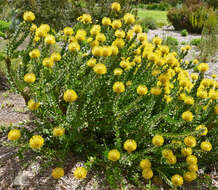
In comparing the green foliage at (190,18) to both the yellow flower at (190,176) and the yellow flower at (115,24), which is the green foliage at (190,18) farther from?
the yellow flower at (190,176)

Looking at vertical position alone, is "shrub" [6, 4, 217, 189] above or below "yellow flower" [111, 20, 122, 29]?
below

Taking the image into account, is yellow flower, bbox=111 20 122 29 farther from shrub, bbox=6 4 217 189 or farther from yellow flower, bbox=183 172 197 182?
yellow flower, bbox=183 172 197 182

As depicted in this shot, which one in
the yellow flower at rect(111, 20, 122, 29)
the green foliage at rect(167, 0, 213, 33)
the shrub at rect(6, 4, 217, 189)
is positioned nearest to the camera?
the shrub at rect(6, 4, 217, 189)

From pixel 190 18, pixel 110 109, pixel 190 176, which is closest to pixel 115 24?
pixel 110 109

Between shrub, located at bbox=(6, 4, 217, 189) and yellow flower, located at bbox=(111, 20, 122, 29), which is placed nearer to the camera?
shrub, located at bbox=(6, 4, 217, 189)

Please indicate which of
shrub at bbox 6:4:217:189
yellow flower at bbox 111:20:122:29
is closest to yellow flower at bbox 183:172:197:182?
shrub at bbox 6:4:217:189

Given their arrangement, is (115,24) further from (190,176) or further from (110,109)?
(190,176)

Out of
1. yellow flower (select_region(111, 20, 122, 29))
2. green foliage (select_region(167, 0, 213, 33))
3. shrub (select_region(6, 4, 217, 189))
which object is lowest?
green foliage (select_region(167, 0, 213, 33))

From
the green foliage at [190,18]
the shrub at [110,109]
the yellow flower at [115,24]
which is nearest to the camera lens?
the shrub at [110,109]

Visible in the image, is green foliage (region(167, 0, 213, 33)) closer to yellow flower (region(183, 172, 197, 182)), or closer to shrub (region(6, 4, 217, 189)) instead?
shrub (region(6, 4, 217, 189))

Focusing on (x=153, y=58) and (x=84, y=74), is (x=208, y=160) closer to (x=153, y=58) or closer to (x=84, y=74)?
(x=153, y=58)

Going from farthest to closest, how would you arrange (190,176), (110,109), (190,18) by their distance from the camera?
(190,18), (110,109), (190,176)

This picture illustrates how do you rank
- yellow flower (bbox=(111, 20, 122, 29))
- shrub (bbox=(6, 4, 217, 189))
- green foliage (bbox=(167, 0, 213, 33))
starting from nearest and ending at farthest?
1. shrub (bbox=(6, 4, 217, 189))
2. yellow flower (bbox=(111, 20, 122, 29))
3. green foliage (bbox=(167, 0, 213, 33))

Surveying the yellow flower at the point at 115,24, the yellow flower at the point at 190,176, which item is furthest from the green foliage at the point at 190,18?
the yellow flower at the point at 190,176
